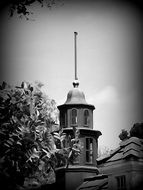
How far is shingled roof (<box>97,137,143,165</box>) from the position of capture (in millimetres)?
21845

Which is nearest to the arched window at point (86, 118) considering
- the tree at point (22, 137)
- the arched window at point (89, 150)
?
the arched window at point (89, 150)

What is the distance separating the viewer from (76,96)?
25.9 meters

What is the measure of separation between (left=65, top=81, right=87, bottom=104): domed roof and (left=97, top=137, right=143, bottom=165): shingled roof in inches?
151

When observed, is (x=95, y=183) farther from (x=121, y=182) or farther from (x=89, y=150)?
(x=121, y=182)

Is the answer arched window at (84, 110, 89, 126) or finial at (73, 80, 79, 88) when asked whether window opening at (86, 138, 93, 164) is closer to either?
arched window at (84, 110, 89, 126)

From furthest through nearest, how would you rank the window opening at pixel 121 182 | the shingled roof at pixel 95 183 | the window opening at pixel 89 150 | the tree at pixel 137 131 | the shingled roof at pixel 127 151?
the tree at pixel 137 131, the window opening at pixel 89 150, the shingled roof at pixel 95 183, the shingled roof at pixel 127 151, the window opening at pixel 121 182

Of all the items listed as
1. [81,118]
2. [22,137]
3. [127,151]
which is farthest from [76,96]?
[22,137]

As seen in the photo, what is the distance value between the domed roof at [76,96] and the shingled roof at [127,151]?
383 cm

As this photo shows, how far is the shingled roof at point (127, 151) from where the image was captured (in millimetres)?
21845

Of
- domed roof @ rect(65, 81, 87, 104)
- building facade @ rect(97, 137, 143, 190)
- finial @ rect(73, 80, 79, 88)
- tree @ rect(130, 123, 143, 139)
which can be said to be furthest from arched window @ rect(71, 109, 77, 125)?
tree @ rect(130, 123, 143, 139)

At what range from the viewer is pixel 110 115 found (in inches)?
800

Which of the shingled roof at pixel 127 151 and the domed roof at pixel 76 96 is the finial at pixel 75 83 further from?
the shingled roof at pixel 127 151

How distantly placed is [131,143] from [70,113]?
4903mm

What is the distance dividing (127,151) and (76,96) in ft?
17.7
